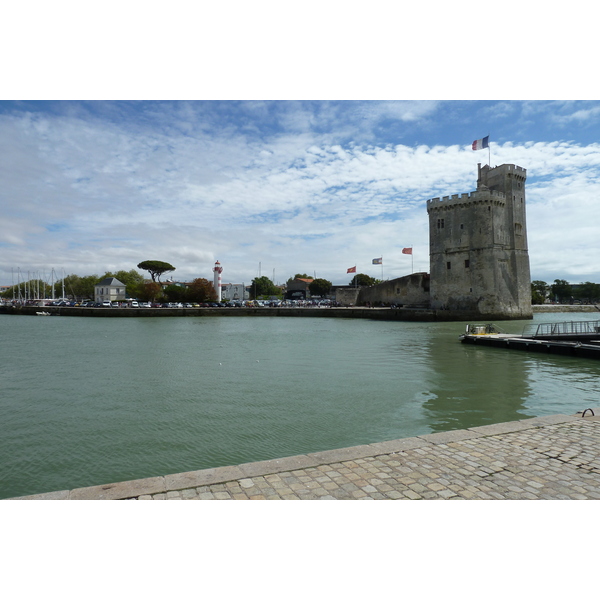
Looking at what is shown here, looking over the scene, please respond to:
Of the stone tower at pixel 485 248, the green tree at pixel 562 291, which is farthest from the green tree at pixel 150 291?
the green tree at pixel 562 291

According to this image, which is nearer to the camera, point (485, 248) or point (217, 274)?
point (485, 248)

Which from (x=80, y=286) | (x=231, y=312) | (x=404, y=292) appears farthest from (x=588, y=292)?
(x=80, y=286)

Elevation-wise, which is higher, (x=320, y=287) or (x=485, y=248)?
(x=485, y=248)

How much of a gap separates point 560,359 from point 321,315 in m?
39.1

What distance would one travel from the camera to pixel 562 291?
95875 millimetres

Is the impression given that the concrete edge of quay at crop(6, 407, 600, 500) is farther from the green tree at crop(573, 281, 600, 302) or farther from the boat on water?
the green tree at crop(573, 281, 600, 302)

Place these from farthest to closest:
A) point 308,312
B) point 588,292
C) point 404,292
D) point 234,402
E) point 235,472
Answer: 1. point 588,292
2. point 308,312
3. point 404,292
4. point 234,402
5. point 235,472

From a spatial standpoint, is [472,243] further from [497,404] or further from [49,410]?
[49,410]

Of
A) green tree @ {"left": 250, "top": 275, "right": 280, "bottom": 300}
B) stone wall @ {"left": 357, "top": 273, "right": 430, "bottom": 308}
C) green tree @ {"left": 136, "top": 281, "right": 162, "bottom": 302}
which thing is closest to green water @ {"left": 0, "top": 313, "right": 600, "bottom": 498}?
stone wall @ {"left": 357, "top": 273, "right": 430, "bottom": 308}

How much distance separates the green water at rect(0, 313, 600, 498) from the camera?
22.5 ft

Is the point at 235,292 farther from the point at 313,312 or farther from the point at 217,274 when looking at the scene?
the point at 313,312

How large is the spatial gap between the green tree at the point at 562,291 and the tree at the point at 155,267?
88963 millimetres

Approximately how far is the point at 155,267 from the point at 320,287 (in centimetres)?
4018

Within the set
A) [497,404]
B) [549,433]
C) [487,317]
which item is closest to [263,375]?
[497,404]
